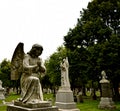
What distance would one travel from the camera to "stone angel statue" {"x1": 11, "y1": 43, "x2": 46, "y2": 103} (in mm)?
7245

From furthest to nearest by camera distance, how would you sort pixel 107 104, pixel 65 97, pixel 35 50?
pixel 107 104
pixel 65 97
pixel 35 50

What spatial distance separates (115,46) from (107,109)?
7173mm

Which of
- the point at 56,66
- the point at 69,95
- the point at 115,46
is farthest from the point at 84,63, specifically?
the point at 56,66

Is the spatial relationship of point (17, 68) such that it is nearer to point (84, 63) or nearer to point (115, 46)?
point (115, 46)

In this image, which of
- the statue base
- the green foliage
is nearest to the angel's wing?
the statue base

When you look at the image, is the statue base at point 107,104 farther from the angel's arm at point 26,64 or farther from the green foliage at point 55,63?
the green foliage at point 55,63

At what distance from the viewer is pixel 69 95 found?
16.9m

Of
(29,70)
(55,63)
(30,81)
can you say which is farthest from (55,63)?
(30,81)

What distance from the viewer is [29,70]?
7.40 meters

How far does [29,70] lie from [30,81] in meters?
0.37

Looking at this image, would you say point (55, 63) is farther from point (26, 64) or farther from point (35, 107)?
point (35, 107)

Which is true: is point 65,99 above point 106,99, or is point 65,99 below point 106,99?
above

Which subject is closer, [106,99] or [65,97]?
[65,97]

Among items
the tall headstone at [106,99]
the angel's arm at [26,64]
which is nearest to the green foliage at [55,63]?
the tall headstone at [106,99]
